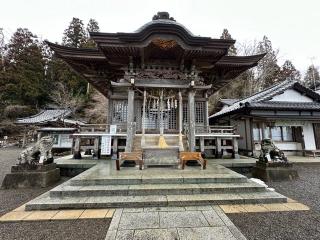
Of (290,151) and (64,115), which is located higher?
(64,115)

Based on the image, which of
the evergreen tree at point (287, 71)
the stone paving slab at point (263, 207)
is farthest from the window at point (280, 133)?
the evergreen tree at point (287, 71)

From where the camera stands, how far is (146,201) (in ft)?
13.1

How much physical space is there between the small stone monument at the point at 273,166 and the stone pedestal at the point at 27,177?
24.7ft

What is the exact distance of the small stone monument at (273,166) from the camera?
6.19m

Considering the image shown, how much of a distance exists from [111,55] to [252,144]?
1077 cm

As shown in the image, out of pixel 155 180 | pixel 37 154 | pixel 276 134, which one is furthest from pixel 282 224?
pixel 276 134

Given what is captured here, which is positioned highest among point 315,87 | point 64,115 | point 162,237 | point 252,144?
point 315,87

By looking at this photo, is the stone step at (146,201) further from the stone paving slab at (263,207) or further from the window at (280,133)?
the window at (280,133)

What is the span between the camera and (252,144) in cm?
1216

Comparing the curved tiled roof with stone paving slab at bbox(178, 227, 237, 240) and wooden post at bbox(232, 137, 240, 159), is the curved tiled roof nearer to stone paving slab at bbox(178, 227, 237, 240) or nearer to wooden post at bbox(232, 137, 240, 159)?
wooden post at bbox(232, 137, 240, 159)

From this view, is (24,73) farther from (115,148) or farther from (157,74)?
(157,74)

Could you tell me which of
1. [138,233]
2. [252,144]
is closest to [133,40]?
[138,233]

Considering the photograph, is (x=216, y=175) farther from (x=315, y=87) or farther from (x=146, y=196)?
(x=315, y=87)

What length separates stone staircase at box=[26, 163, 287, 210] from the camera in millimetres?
3951
